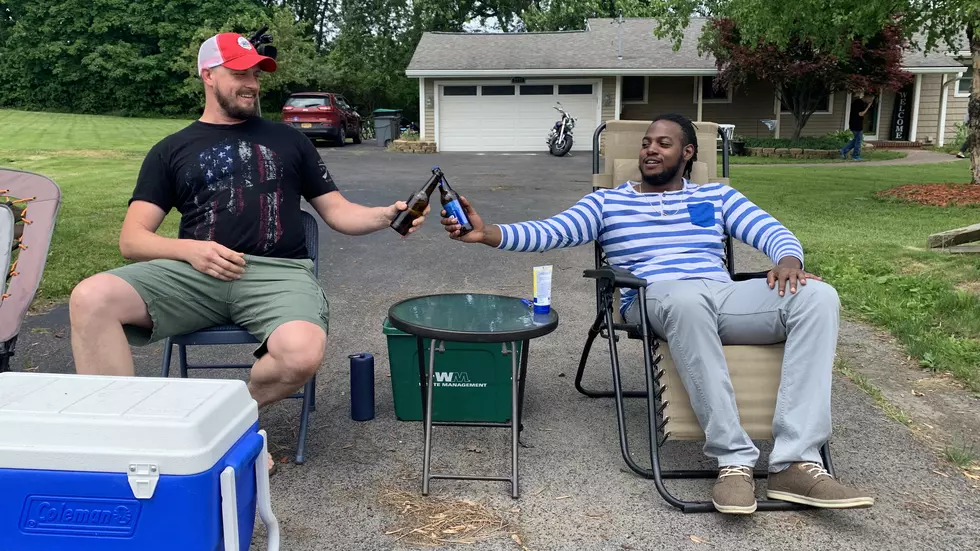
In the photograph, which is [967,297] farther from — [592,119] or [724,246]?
[592,119]

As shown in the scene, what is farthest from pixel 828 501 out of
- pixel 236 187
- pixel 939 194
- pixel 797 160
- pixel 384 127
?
pixel 384 127

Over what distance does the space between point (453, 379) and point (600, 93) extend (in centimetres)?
1797

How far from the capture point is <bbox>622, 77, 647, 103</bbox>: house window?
21719mm

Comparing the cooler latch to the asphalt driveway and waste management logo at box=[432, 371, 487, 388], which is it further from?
waste management logo at box=[432, 371, 487, 388]

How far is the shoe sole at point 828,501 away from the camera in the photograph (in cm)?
242

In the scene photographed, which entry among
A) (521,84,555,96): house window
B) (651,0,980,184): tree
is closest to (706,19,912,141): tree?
(521,84,555,96): house window

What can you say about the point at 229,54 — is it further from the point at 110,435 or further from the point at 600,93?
the point at 600,93

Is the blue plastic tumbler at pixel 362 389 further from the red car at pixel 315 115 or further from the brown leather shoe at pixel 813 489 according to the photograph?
the red car at pixel 315 115

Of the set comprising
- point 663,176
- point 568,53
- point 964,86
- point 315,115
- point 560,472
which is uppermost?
point 568,53

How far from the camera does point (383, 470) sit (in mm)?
2889

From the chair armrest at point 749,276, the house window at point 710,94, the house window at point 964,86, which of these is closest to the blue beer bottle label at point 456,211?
the chair armrest at point 749,276

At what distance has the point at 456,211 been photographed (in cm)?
295

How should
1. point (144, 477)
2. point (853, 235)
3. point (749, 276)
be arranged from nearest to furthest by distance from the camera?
point (144, 477)
point (749, 276)
point (853, 235)

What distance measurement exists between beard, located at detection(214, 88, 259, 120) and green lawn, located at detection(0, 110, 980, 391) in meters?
2.97
